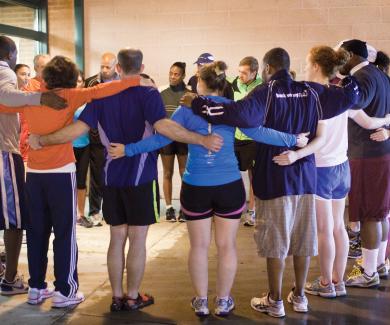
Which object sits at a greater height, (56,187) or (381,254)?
(56,187)

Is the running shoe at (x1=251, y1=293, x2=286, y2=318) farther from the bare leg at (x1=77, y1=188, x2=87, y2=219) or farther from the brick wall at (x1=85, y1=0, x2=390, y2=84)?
the brick wall at (x1=85, y1=0, x2=390, y2=84)

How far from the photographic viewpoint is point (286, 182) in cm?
300

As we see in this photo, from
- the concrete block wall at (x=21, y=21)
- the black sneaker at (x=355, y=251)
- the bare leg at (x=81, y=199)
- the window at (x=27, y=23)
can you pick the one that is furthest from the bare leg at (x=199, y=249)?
the concrete block wall at (x=21, y=21)

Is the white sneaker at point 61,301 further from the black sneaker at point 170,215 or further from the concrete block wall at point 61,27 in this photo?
the concrete block wall at point 61,27

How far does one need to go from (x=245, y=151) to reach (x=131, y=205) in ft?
8.76

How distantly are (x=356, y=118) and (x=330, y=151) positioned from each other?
1.35ft

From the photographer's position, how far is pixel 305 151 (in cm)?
303

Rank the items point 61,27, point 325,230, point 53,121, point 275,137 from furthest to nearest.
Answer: point 61,27 < point 325,230 < point 53,121 < point 275,137

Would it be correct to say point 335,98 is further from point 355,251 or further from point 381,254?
point 355,251

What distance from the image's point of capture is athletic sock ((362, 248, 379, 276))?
3689 millimetres

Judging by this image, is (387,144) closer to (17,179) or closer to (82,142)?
(17,179)

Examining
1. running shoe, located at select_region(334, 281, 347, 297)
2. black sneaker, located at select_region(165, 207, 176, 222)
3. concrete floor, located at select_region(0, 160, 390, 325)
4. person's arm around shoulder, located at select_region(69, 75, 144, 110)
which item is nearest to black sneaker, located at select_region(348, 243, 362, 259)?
concrete floor, located at select_region(0, 160, 390, 325)

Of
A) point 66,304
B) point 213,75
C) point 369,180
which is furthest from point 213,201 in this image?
point 369,180

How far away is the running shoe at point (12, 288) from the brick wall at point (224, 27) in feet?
12.3
